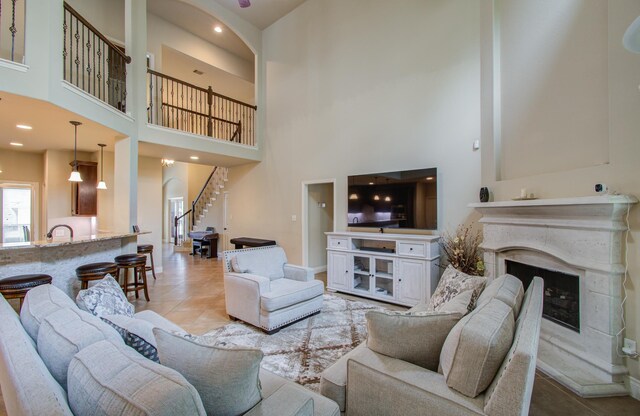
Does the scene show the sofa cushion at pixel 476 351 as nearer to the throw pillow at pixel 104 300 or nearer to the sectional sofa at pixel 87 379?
the sectional sofa at pixel 87 379

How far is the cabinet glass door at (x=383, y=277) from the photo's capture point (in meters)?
4.29

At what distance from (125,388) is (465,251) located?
3.92 m

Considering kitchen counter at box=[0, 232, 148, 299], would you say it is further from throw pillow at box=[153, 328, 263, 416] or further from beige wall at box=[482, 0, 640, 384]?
beige wall at box=[482, 0, 640, 384]

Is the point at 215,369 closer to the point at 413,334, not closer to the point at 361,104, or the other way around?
the point at 413,334

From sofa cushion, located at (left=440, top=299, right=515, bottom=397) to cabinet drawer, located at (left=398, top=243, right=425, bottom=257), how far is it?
106 inches

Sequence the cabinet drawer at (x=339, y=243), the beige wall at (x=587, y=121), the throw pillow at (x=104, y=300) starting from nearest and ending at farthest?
the throw pillow at (x=104, y=300), the beige wall at (x=587, y=121), the cabinet drawer at (x=339, y=243)

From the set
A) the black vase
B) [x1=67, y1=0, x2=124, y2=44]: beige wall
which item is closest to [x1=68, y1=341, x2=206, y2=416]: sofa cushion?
the black vase

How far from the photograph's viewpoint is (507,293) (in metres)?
1.60

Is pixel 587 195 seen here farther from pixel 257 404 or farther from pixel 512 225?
pixel 257 404

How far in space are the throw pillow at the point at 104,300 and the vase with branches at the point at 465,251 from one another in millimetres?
3656

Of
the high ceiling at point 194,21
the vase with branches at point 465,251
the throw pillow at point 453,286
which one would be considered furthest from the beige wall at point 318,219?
the high ceiling at point 194,21

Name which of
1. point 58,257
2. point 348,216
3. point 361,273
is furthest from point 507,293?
point 58,257

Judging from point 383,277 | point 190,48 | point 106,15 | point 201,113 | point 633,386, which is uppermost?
point 190,48

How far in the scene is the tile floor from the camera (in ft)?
6.40
